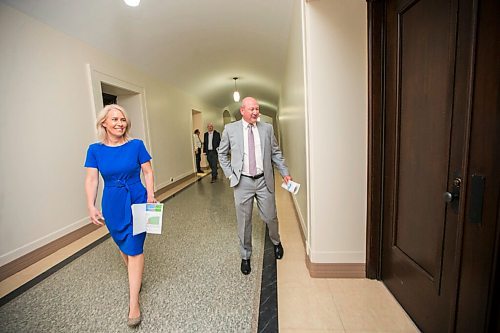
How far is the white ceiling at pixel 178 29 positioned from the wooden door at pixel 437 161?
6.53 ft

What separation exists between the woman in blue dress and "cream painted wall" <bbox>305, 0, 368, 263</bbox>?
133 centimetres

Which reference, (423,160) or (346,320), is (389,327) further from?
(423,160)

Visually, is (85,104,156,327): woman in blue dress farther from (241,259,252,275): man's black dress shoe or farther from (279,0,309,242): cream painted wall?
(279,0,309,242): cream painted wall

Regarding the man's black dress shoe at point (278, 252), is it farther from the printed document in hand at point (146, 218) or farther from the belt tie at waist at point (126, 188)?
the belt tie at waist at point (126, 188)

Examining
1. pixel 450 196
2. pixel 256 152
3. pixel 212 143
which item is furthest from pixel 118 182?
pixel 212 143

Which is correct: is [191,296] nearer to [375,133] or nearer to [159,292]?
[159,292]

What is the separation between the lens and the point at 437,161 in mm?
1217

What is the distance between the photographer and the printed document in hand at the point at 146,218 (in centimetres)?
159

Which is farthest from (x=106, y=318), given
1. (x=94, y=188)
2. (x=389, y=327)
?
(x=389, y=327)

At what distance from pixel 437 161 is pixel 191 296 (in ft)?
5.98

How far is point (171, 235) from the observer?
293 cm

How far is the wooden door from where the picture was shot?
0.94m

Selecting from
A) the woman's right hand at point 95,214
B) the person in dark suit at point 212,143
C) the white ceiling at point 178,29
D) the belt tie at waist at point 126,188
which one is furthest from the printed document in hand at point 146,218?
the person in dark suit at point 212,143

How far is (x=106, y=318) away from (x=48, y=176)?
6.17ft
